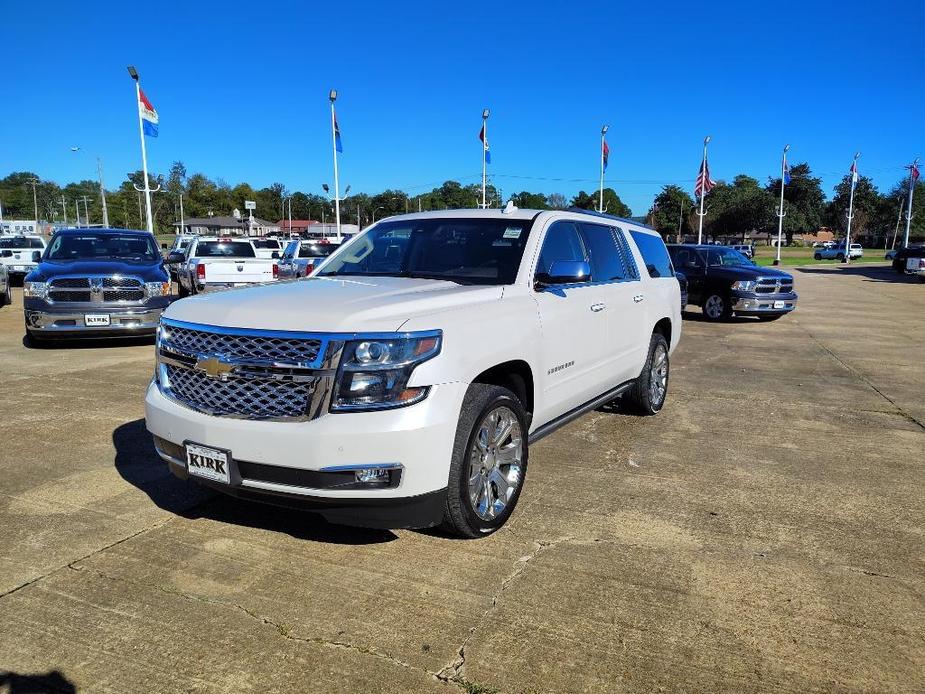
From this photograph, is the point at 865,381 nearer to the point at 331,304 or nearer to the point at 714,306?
the point at 714,306

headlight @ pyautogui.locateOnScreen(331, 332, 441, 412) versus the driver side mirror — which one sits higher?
the driver side mirror

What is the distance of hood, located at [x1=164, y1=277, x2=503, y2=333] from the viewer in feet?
10.4

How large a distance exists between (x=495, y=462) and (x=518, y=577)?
2.13 feet

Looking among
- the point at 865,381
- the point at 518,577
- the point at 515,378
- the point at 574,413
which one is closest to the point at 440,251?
the point at 515,378

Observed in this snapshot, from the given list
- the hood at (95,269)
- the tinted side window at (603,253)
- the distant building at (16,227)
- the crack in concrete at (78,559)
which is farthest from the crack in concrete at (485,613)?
the distant building at (16,227)

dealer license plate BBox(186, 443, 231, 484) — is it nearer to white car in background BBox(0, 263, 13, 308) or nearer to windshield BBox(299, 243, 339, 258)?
white car in background BBox(0, 263, 13, 308)

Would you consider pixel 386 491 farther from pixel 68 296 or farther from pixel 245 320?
pixel 68 296

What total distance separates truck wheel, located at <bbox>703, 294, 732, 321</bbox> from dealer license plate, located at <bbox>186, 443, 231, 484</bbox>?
45.2 feet

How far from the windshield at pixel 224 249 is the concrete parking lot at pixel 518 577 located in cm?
1166

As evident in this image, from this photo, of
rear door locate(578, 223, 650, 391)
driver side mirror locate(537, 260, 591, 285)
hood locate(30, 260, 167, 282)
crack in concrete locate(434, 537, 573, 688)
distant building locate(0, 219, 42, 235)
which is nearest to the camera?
crack in concrete locate(434, 537, 573, 688)

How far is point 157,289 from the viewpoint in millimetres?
9703

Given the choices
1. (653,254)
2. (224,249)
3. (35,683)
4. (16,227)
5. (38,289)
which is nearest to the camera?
(35,683)

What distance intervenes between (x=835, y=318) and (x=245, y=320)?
16.0 metres

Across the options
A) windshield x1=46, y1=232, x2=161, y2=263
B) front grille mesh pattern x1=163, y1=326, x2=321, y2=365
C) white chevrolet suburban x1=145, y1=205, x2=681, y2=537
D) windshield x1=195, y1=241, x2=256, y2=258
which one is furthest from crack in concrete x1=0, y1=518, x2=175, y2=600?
windshield x1=195, y1=241, x2=256, y2=258
